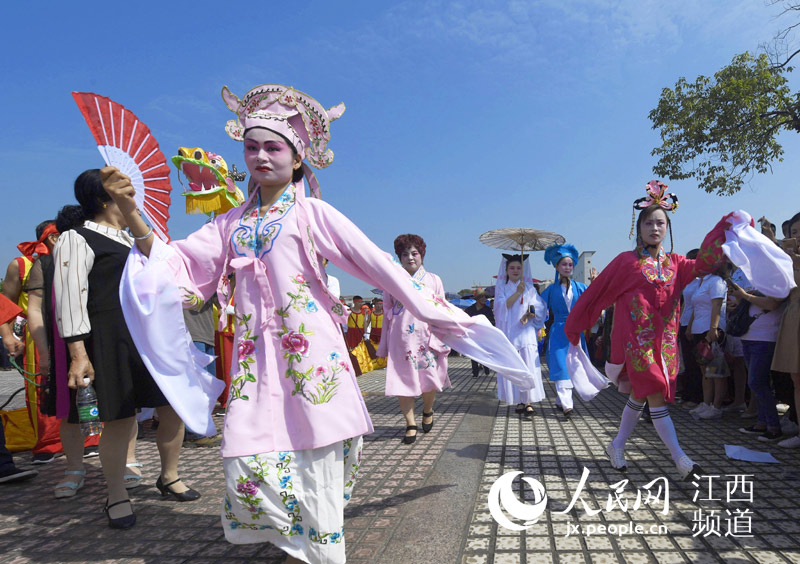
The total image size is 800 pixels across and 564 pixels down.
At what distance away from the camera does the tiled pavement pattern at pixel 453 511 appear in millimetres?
2404

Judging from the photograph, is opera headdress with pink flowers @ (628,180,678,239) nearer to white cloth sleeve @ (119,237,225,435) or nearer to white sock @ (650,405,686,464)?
white sock @ (650,405,686,464)

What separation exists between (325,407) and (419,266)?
11.2 feet

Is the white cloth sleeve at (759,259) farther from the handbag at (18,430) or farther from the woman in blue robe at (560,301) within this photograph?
the handbag at (18,430)

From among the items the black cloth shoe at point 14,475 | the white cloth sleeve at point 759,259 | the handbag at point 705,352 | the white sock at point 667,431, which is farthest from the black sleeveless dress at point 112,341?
the handbag at point 705,352

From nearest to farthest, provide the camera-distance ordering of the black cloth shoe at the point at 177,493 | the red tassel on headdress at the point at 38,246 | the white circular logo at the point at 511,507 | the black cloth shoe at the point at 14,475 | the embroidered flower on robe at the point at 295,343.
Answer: the embroidered flower on robe at the point at 295,343 → the white circular logo at the point at 511,507 → the black cloth shoe at the point at 177,493 → the black cloth shoe at the point at 14,475 → the red tassel on headdress at the point at 38,246

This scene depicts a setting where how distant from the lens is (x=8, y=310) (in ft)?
12.0

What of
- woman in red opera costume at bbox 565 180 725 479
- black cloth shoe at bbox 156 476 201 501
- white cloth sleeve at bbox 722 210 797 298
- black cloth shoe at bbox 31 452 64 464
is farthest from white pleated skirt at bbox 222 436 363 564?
black cloth shoe at bbox 31 452 64 464

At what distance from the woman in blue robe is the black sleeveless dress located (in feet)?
15.2

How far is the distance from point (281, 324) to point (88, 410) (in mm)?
1533

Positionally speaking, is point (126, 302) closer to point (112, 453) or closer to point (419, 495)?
point (112, 453)

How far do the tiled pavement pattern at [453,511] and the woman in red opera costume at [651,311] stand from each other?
44 centimetres

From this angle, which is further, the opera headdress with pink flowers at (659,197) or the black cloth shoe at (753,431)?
the black cloth shoe at (753,431)

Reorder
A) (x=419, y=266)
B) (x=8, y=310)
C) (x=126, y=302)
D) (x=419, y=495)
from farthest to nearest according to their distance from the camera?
(x=419, y=266), (x=8, y=310), (x=419, y=495), (x=126, y=302)

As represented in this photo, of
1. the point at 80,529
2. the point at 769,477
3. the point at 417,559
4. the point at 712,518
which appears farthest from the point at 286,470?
the point at 769,477
